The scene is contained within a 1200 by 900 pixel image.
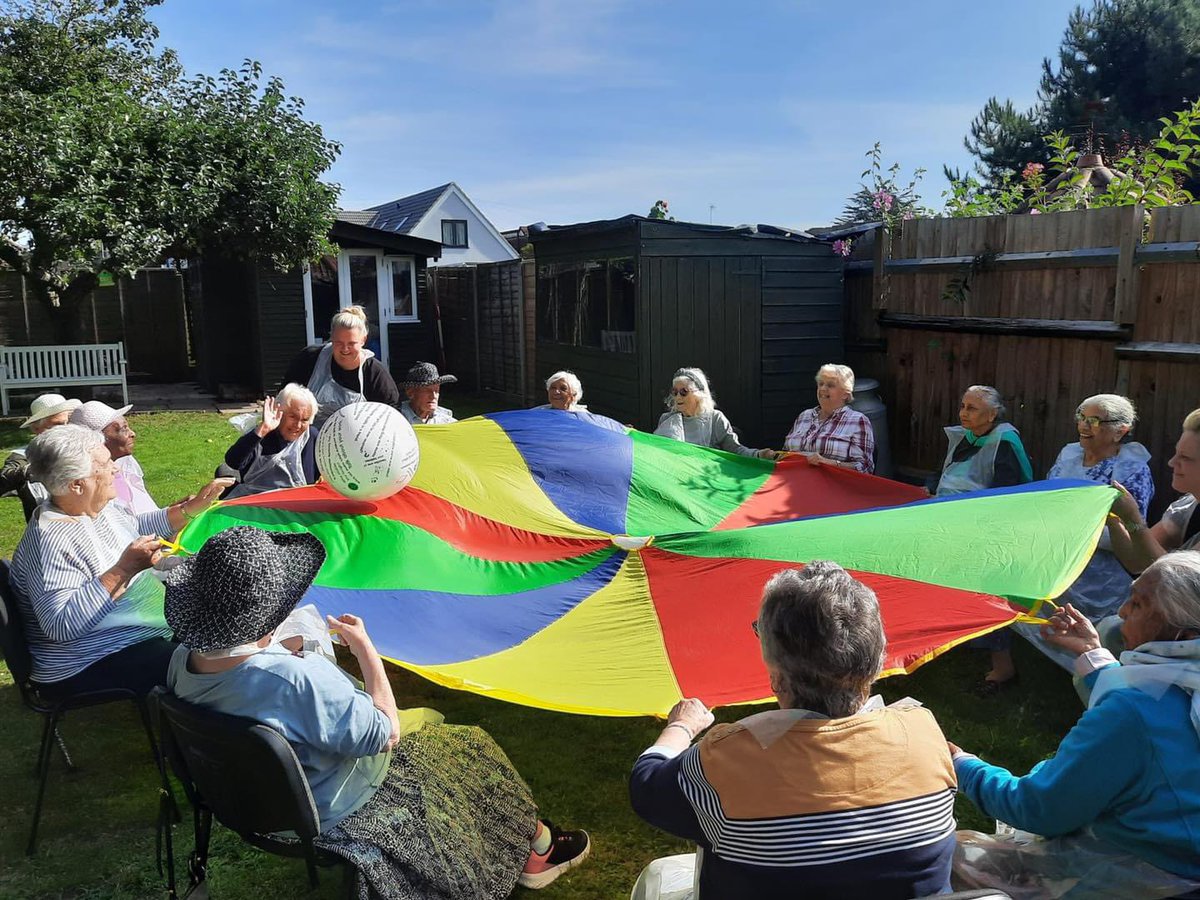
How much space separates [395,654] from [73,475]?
1194 mm

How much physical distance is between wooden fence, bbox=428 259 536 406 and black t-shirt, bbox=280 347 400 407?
24.1ft

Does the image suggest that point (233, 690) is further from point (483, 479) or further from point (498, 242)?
point (498, 242)

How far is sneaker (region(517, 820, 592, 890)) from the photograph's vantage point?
2.89 m

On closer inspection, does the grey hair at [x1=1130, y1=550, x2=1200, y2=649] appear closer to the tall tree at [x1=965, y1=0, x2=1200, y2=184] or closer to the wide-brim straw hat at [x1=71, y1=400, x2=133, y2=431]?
the wide-brim straw hat at [x1=71, y1=400, x2=133, y2=431]

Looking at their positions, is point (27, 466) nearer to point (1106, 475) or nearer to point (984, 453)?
point (984, 453)

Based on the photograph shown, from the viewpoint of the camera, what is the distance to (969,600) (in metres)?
2.80

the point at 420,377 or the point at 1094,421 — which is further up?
the point at 420,377

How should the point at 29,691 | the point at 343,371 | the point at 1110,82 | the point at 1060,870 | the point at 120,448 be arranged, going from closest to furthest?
the point at 1060,870, the point at 29,691, the point at 120,448, the point at 343,371, the point at 1110,82

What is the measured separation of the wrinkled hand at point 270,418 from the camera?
4395 mm

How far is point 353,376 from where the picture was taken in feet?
17.2

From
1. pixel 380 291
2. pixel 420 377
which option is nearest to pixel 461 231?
pixel 380 291

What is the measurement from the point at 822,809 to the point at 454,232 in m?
31.3

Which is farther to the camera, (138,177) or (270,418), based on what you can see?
(138,177)

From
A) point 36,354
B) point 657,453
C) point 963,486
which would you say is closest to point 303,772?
point 657,453
